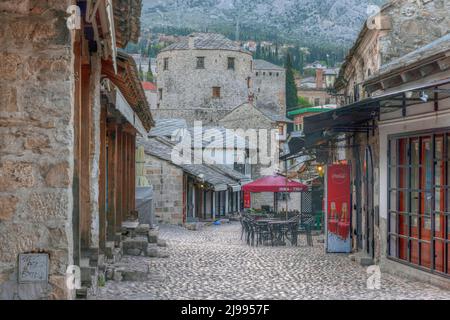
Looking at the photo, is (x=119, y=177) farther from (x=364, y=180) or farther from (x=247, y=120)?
(x=247, y=120)

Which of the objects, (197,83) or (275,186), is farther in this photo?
(197,83)

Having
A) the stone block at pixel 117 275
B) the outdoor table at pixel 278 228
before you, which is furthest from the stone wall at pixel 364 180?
the stone block at pixel 117 275

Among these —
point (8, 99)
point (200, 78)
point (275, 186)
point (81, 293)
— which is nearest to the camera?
point (8, 99)

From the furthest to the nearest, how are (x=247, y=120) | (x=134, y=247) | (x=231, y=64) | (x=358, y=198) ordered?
(x=231, y=64) < (x=247, y=120) < (x=358, y=198) < (x=134, y=247)

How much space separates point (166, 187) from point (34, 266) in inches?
1071

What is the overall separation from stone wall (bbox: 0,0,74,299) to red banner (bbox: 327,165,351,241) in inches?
528

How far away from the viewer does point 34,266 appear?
7.00 metres

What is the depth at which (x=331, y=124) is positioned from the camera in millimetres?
16391

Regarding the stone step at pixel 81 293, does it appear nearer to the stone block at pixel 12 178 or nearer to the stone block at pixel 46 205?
the stone block at pixel 46 205

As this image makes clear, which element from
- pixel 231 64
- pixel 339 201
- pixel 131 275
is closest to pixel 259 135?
pixel 231 64

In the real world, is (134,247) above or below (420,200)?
below

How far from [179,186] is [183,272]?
19.4m
